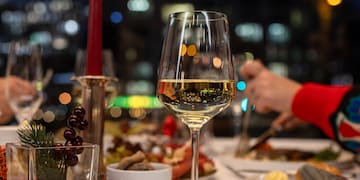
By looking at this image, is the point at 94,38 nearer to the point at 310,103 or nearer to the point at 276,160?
the point at 276,160

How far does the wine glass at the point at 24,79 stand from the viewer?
1.17 metres

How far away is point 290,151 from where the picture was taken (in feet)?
4.44

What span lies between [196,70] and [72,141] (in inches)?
6.7

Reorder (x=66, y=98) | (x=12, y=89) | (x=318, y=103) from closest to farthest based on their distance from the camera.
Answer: (x=12, y=89)
(x=318, y=103)
(x=66, y=98)

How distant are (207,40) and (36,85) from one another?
2.18ft

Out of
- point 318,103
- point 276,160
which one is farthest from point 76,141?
point 318,103

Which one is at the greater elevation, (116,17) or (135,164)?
(116,17)

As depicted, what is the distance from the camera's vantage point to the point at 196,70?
663 mm

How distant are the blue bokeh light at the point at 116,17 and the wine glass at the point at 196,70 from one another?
3.81 meters

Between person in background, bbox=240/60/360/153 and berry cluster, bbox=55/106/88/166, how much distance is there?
0.87 metres

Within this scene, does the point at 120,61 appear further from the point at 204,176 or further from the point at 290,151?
the point at 204,176

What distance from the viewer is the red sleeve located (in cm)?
144

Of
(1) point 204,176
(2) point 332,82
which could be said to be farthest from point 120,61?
(1) point 204,176

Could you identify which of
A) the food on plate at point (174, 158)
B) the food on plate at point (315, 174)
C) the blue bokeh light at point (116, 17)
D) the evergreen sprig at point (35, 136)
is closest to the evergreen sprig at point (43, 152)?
the evergreen sprig at point (35, 136)
